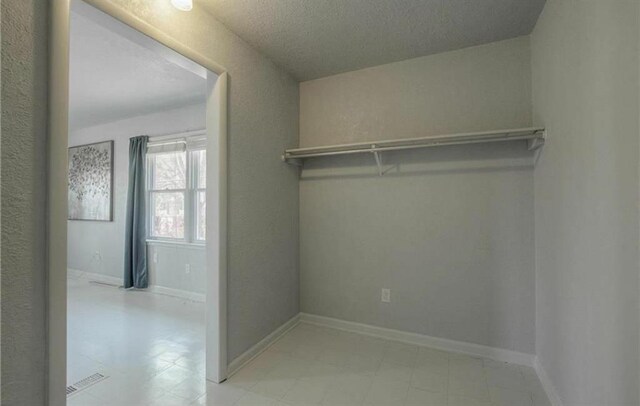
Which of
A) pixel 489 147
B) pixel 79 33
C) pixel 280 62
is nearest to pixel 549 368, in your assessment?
pixel 489 147

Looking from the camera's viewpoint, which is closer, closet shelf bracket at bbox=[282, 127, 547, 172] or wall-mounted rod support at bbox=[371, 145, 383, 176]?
closet shelf bracket at bbox=[282, 127, 547, 172]

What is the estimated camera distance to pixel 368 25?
2.05 m

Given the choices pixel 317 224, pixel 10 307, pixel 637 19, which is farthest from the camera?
pixel 317 224

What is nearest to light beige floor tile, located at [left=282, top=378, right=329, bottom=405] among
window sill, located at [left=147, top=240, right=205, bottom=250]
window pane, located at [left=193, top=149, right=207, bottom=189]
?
window sill, located at [left=147, top=240, right=205, bottom=250]

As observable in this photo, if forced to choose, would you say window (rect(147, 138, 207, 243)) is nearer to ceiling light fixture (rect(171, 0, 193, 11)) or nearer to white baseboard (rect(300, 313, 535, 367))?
white baseboard (rect(300, 313, 535, 367))

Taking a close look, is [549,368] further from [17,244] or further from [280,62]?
[280,62]

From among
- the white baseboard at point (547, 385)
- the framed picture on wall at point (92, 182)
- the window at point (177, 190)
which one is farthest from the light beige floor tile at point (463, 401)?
the framed picture on wall at point (92, 182)

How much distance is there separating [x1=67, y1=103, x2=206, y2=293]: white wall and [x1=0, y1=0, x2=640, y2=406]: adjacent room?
17.5 inches

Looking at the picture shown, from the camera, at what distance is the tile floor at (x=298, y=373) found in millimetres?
1787

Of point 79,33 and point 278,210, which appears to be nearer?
point 79,33

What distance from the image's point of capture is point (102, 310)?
327 centimetres

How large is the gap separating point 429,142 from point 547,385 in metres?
1.80

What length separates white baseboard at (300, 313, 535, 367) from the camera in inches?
86.2

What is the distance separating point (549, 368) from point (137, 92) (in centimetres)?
451
